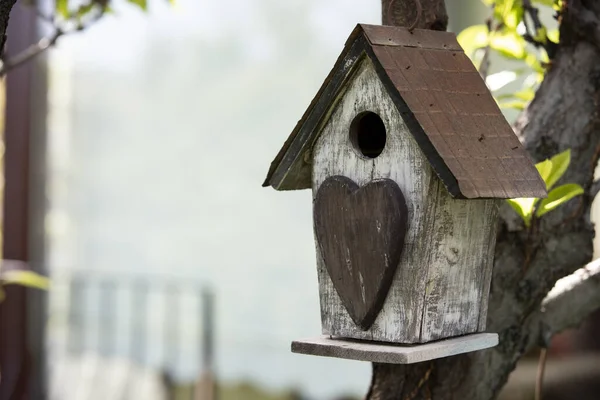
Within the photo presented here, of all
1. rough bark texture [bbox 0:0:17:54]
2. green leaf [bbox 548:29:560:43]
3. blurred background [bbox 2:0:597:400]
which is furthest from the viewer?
blurred background [bbox 2:0:597:400]

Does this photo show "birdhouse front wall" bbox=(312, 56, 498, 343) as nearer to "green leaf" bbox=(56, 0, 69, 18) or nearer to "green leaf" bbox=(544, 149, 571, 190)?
"green leaf" bbox=(544, 149, 571, 190)

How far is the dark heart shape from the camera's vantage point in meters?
1.23

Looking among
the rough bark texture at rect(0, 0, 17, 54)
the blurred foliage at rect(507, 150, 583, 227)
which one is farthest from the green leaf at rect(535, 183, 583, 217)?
the rough bark texture at rect(0, 0, 17, 54)

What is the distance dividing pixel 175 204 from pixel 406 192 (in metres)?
3.37

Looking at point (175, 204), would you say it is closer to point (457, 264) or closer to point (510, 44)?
point (510, 44)

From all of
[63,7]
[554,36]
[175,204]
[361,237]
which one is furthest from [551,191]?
[175,204]

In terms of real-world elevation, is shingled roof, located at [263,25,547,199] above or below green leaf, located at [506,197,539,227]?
above

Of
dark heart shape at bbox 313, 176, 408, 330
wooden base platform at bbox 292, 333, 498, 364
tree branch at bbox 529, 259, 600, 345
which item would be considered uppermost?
dark heart shape at bbox 313, 176, 408, 330

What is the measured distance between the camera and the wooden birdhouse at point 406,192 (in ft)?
3.98

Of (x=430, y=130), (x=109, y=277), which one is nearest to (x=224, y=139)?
(x=109, y=277)

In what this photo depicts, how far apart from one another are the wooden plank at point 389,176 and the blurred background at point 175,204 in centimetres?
247

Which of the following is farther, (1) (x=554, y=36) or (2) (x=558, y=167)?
(1) (x=554, y=36)

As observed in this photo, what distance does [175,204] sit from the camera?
451cm

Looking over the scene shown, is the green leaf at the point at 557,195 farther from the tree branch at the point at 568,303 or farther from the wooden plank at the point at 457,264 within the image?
the tree branch at the point at 568,303
